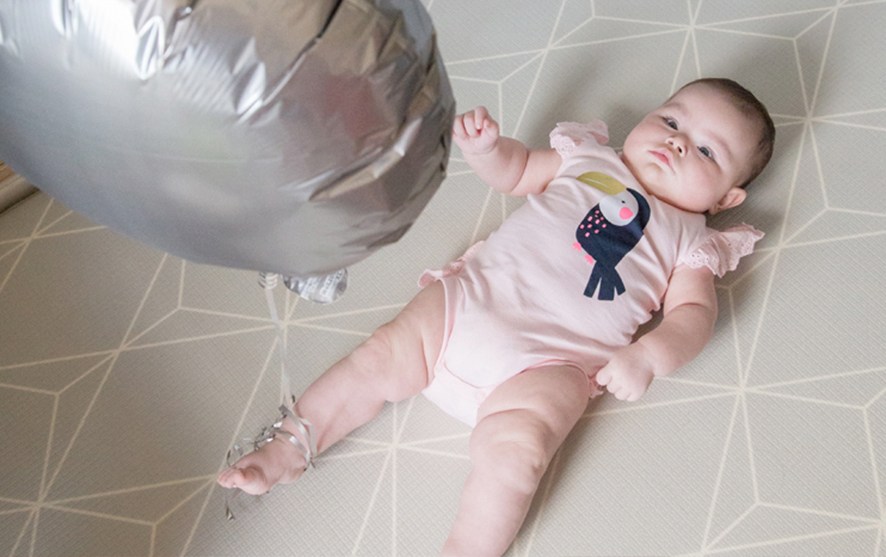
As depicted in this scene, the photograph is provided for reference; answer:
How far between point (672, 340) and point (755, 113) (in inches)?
14.2

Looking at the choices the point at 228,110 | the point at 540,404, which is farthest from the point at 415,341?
the point at 228,110

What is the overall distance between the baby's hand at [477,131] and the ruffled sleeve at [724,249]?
0.32 meters

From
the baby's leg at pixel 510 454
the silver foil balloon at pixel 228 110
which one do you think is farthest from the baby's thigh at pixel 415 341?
the silver foil balloon at pixel 228 110

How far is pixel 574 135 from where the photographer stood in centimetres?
115

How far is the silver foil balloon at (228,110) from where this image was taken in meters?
0.45

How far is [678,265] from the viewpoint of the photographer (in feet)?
3.43

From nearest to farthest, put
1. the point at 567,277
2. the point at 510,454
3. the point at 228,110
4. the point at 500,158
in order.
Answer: the point at 228,110 < the point at 510,454 < the point at 567,277 < the point at 500,158

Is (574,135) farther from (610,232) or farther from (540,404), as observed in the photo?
(540,404)

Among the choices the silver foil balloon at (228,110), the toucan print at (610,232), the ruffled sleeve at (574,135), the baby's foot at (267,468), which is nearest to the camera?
the silver foil balloon at (228,110)

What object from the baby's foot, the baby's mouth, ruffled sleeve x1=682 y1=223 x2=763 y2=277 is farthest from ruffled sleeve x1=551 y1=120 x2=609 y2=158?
the baby's foot

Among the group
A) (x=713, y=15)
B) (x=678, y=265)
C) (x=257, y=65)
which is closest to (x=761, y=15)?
(x=713, y=15)

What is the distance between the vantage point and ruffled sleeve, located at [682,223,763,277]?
1024 millimetres

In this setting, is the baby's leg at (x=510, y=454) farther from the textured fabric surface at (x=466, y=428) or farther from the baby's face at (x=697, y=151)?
the baby's face at (x=697, y=151)

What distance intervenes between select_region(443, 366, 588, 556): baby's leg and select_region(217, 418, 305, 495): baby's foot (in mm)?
216
